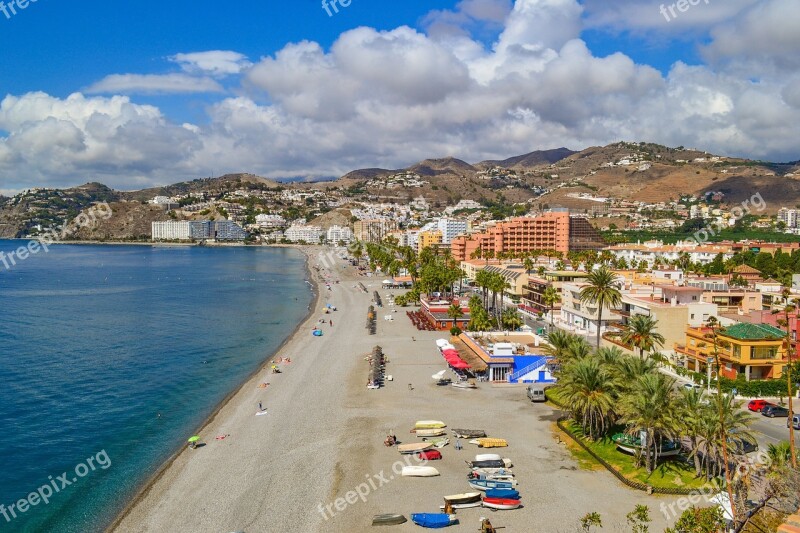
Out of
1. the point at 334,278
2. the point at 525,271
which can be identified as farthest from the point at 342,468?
the point at 334,278

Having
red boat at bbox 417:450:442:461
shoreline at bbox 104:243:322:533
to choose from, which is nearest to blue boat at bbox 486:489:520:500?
red boat at bbox 417:450:442:461

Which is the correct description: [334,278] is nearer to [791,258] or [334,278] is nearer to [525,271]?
[525,271]

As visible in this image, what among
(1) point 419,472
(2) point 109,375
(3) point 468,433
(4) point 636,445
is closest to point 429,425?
(3) point 468,433

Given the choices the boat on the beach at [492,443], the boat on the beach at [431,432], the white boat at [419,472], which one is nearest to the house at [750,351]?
the boat on the beach at [492,443]

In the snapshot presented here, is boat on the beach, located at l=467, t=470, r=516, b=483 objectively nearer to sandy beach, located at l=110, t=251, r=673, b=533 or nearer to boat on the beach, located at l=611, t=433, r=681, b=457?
sandy beach, located at l=110, t=251, r=673, b=533

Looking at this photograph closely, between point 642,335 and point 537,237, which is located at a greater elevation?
point 537,237

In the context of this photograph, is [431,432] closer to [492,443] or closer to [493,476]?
[492,443]

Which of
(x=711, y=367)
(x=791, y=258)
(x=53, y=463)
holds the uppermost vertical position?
(x=791, y=258)
